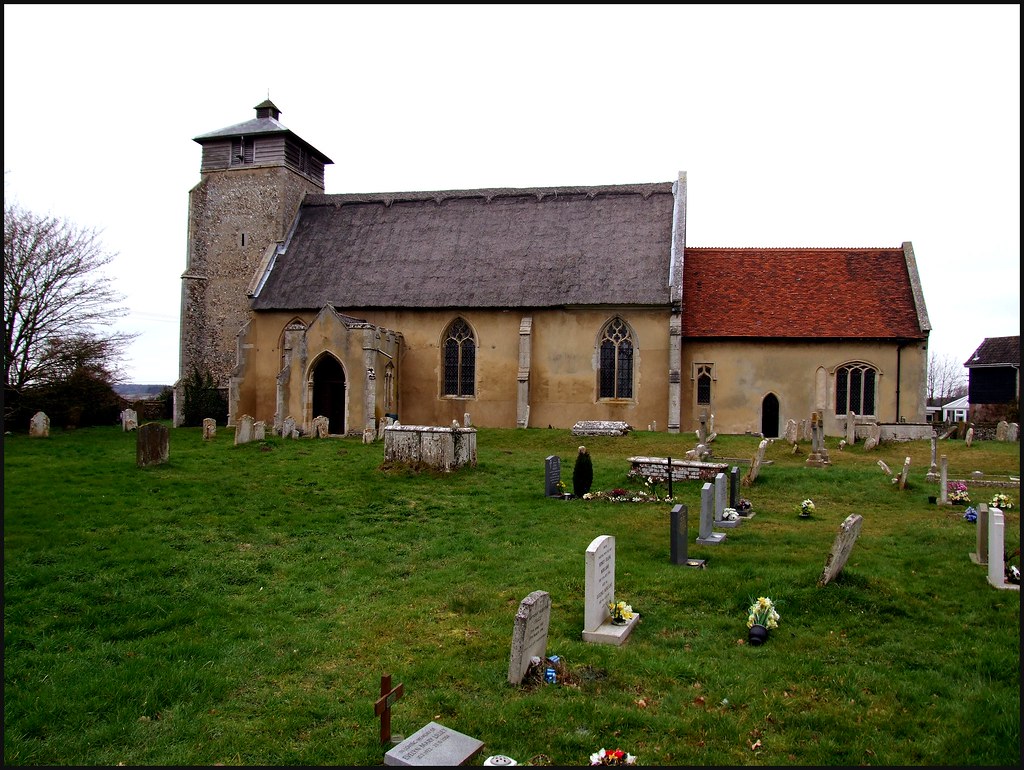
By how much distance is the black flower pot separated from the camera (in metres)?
7.43

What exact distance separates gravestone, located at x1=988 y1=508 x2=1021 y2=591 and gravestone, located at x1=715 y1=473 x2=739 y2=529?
4317 mm

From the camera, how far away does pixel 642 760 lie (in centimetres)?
535

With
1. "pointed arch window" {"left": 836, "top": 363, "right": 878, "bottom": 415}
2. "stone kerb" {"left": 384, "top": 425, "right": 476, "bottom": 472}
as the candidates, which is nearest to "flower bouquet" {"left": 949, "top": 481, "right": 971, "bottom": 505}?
"stone kerb" {"left": 384, "top": 425, "right": 476, "bottom": 472}

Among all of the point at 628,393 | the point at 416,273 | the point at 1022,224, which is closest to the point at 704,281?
the point at 628,393

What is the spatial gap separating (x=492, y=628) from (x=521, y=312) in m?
21.2

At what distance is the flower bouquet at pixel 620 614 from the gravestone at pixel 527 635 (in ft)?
4.25

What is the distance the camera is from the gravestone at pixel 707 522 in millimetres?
11391

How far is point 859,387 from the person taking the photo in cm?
2675

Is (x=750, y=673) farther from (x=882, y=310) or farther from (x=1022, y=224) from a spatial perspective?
(x=882, y=310)

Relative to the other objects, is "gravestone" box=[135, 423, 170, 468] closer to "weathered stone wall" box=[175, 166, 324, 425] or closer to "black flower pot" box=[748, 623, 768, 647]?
"black flower pot" box=[748, 623, 768, 647]

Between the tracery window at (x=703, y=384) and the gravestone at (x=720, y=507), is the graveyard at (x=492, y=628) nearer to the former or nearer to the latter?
the gravestone at (x=720, y=507)

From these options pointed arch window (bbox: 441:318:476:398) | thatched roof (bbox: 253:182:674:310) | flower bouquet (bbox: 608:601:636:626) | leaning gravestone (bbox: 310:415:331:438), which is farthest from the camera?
pointed arch window (bbox: 441:318:476:398)

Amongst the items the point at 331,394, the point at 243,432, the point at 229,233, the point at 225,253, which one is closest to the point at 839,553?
the point at 243,432

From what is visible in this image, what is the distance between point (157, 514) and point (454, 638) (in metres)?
7.09
